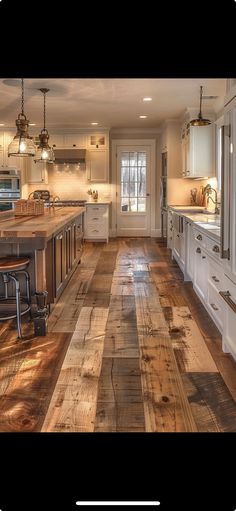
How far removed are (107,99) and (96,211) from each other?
3582mm

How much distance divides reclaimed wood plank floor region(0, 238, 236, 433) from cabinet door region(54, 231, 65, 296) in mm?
223

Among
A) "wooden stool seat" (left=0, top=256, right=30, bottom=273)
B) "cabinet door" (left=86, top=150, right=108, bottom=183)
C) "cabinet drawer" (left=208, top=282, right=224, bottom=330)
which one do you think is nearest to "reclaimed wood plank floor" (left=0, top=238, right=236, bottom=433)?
"cabinet drawer" (left=208, top=282, right=224, bottom=330)

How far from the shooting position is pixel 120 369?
127 inches

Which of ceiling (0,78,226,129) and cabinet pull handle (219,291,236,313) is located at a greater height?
ceiling (0,78,226,129)

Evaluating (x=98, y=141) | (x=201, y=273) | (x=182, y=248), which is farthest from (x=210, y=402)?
(x=98, y=141)

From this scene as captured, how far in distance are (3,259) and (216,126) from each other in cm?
461

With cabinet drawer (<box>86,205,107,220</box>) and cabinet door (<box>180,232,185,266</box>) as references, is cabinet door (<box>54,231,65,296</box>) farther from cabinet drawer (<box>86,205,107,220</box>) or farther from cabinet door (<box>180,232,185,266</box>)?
cabinet drawer (<box>86,205,107,220</box>)

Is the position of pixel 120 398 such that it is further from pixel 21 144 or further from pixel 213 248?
pixel 21 144

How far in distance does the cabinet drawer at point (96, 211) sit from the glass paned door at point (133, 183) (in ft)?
2.94

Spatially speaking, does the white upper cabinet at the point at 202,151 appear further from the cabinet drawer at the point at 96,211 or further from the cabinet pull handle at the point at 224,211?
the cabinet pull handle at the point at 224,211

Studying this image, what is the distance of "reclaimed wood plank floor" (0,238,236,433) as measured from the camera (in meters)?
2.50
